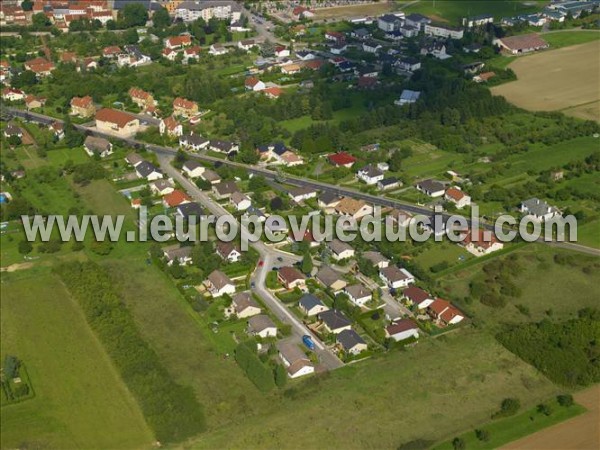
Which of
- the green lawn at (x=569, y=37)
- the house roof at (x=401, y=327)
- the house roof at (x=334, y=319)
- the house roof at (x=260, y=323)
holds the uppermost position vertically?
the green lawn at (x=569, y=37)

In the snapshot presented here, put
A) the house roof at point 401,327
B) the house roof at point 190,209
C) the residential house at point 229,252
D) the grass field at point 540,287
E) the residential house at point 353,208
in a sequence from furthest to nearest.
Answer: the residential house at point 353,208 → the house roof at point 190,209 → the residential house at point 229,252 → the grass field at point 540,287 → the house roof at point 401,327

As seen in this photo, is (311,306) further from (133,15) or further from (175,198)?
(133,15)

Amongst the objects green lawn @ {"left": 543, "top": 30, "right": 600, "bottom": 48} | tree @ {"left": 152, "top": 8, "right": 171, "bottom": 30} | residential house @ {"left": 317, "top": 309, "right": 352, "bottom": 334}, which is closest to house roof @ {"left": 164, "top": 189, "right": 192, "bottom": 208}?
residential house @ {"left": 317, "top": 309, "right": 352, "bottom": 334}

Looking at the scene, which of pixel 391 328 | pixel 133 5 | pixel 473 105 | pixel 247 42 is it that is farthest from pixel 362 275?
pixel 133 5

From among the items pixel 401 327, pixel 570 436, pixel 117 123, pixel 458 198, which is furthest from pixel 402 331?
pixel 117 123

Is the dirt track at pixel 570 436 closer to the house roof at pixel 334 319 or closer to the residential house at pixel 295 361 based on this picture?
the residential house at pixel 295 361

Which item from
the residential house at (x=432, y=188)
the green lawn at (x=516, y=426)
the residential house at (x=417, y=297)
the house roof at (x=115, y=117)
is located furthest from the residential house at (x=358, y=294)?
the house roof at (x=115, y=117)

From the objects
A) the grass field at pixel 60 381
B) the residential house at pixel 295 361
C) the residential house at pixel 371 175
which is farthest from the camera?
the residential house at pixel 371 175
